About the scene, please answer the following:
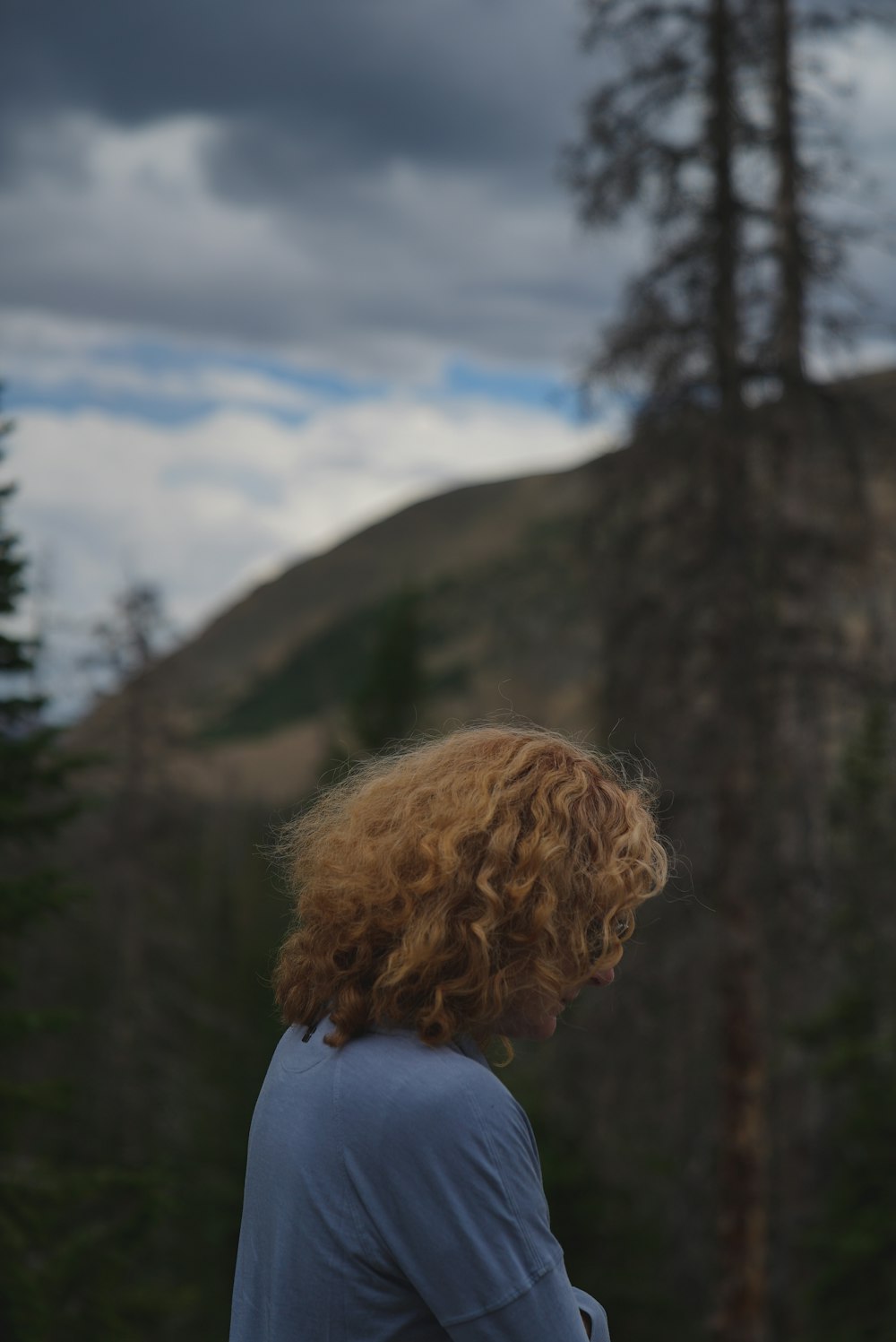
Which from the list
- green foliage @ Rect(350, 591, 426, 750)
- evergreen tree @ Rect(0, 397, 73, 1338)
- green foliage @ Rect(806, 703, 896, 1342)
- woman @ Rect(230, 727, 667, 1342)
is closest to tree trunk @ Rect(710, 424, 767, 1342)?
green foliage @ Rect(806, 703, 896, 1342)

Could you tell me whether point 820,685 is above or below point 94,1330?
above

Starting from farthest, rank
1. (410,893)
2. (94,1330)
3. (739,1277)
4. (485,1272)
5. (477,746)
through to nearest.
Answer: (739,1277) < (94,1330) < (477,746) < (410,893) < (485,1272)

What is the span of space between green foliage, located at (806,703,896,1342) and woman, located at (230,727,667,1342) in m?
11.7

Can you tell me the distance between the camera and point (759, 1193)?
11.2m

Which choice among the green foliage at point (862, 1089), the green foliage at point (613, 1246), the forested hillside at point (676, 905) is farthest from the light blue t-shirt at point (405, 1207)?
the green foliage at point (613, 1246)

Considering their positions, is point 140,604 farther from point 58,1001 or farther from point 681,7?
point 681,7

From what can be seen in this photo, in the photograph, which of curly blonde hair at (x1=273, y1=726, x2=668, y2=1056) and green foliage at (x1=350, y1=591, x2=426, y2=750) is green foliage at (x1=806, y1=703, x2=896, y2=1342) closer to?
curly blonde hair at (x1=273, y1=726, x2=668, y2=1056)

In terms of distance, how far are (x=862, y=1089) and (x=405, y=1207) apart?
14883mm

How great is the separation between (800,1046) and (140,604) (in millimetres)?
10560

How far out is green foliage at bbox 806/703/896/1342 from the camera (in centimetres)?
1430

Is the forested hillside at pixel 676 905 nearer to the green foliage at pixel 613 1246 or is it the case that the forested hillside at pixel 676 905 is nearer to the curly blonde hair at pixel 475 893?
the green foliage at pixel 613 1246

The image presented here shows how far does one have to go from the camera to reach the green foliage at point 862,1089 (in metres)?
14.3

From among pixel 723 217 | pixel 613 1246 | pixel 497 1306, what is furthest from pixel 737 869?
pixel 613 1246

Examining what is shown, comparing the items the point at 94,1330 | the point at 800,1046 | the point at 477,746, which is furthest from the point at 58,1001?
the point at 477,746
